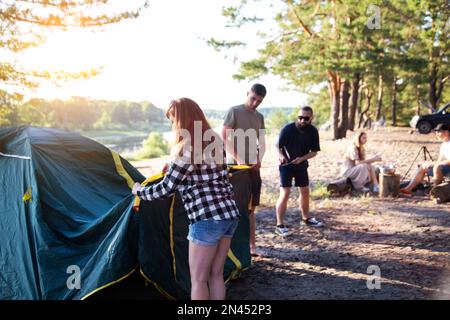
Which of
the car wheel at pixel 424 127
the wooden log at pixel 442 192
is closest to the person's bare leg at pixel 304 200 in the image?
the wooden log at pixel 442 192

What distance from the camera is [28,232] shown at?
12.1ft

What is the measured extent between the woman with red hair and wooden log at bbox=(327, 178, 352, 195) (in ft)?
18.0

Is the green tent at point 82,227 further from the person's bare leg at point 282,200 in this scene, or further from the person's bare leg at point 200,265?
the person's bare leg at point 282,200

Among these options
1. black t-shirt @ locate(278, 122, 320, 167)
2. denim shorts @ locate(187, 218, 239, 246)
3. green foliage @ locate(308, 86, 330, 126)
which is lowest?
denim shorts @ locate(187, 218, 239, 246)

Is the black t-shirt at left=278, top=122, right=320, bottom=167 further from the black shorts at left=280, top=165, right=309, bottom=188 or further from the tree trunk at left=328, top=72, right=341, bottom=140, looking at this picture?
the tree trunk at left=328, top=72, right=341, bottom=140

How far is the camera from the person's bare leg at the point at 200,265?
2607mm

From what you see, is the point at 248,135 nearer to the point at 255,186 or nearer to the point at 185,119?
the point at 255,186

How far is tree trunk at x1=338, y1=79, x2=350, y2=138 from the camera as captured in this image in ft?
54.9

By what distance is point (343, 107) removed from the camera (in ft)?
55.2

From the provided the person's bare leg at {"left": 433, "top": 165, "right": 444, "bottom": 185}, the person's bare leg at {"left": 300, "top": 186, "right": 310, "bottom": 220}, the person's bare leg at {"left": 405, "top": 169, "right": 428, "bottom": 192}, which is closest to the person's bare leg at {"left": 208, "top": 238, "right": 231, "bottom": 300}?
the person's bare leg at {"left": 300, "top": 186, "right": 310, "bottom": 220}

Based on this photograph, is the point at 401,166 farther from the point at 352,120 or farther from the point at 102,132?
the point at 102,132

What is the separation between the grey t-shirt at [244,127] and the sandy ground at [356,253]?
1.10 metres

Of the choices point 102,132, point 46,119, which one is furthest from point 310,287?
point 102,132

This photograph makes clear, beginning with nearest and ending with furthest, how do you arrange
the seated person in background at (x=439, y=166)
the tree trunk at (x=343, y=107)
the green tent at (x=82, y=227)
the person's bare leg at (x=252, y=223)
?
the green tent at (x=82, y=227) → the person's bare leg at (x=252, y=223) → the seated person in background at (x=439, y=166) → the tree trunk at (x=343, y=107)
